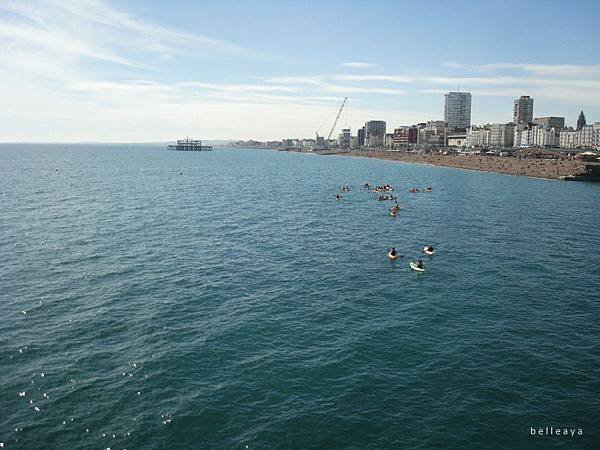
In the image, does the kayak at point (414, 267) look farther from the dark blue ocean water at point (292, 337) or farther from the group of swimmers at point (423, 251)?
the dark blue ocean water at point (292, 337)

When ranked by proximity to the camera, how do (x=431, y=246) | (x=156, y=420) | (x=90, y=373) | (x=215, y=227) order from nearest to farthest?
1. (x=156, y=420)
2. (x=90, y=373)
3. (x=431, y=246)
4. (x=215, y=227)

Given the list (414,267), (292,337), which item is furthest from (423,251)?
(292,337)

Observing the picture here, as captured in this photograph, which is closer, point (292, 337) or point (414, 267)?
point (292, 337)

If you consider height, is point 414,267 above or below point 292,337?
above

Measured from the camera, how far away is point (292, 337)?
115 ft

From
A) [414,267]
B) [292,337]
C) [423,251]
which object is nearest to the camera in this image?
[292,337]

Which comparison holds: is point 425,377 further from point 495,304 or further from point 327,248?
point 327,248

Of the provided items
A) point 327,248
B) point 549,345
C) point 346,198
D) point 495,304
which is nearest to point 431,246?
point 327,248

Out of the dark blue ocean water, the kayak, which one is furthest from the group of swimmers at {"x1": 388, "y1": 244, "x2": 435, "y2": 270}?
the dark blue ocean water

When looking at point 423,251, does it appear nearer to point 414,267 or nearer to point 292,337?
point 414,267

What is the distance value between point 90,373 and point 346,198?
292 feet

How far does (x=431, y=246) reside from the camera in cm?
6156

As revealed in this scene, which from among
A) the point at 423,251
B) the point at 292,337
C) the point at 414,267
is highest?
the point at 423,251

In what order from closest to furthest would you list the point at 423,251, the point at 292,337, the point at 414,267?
the point at 292,337 → the point at 414,267 → the point at 423,251
